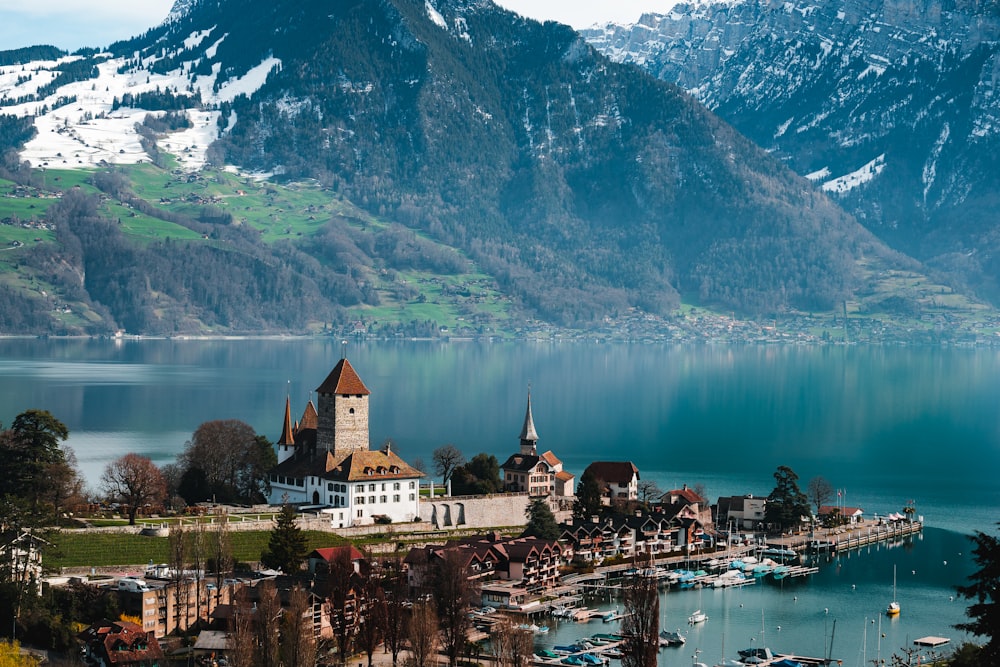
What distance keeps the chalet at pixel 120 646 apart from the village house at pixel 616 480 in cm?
4049

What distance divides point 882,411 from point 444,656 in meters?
138

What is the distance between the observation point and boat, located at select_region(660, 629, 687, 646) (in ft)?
220

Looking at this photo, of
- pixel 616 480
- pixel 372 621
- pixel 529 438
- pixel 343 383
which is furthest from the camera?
pixel 529 438

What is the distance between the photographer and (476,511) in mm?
87750

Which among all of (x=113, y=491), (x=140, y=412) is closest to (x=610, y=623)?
(x=113, y=491)

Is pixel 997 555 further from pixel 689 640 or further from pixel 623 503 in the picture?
pixel 623 503

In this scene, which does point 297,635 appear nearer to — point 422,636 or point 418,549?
point 422,636

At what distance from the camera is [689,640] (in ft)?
222

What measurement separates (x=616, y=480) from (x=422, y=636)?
4114cm

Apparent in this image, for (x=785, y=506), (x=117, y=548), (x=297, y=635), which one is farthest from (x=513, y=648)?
(x=785, y=506)

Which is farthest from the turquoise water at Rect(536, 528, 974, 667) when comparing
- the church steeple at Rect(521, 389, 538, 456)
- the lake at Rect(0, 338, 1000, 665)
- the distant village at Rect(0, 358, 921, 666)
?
the church steeple at Rect(521, 389, 538, 456)

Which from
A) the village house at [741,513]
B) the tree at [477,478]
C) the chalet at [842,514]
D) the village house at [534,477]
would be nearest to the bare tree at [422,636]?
the tree at [477,478]

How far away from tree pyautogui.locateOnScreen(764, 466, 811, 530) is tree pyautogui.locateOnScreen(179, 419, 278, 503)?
93.1 ft

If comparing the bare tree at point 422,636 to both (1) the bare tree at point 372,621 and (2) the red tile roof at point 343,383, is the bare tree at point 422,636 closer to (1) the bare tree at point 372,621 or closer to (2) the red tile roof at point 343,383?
(1) the bare tree at point 372,621
